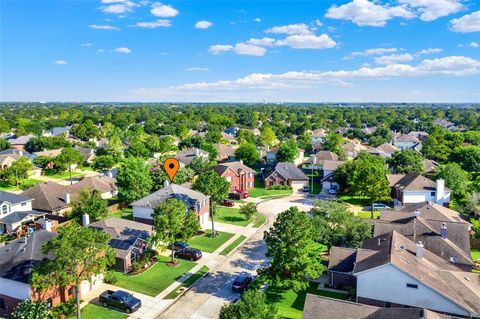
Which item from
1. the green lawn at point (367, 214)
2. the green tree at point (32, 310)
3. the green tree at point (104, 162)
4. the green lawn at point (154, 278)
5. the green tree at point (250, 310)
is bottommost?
the green lawn at point (154, 278)

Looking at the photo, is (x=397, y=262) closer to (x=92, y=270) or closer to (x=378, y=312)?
(x=378, y=312)

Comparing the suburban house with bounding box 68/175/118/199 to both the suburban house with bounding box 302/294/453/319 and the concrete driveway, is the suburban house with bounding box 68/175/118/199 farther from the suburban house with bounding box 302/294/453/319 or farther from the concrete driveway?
the suburban house with bounding box 302/294/453/319

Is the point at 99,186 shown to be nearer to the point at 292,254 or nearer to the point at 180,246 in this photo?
the point at 180,246

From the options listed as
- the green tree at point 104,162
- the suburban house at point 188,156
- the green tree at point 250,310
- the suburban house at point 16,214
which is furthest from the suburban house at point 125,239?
the suburban house at point 188,156

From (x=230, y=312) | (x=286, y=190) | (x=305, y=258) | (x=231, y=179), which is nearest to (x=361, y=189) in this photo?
(x=286, y=190)

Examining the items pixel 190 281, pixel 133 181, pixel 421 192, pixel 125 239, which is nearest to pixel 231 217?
pixel 133 181

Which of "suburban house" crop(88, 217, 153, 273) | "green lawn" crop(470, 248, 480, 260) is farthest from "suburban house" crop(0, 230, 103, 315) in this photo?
"green lawn" crop(470, 248, 480, 260)

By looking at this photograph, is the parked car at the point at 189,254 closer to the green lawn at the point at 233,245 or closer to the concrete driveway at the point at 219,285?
the concrete driveway at the point at 219,285
